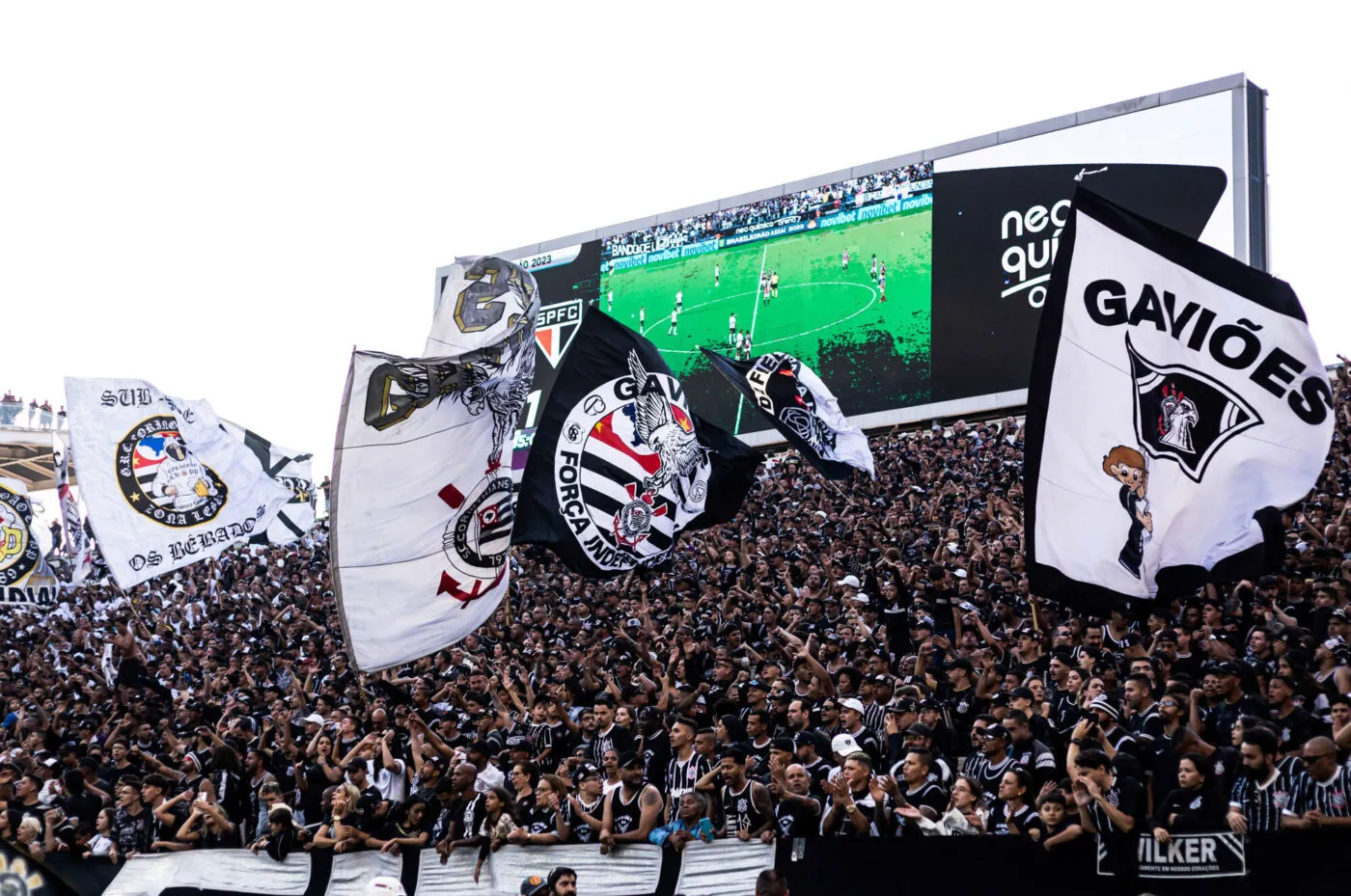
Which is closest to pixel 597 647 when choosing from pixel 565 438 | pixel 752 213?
pixel 565 438

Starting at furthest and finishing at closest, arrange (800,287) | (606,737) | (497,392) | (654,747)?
(800,287) < (497,392) < (606,737) < (654,747)

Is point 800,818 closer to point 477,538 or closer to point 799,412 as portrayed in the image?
point 477,538

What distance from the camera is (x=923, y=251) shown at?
32.4 metres

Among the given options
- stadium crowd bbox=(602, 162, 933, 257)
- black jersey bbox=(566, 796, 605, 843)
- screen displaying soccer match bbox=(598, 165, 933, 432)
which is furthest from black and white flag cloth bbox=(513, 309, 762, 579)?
stadium crowd bbox=(602, 162, 933, 257)

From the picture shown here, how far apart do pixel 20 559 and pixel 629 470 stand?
49.8ft

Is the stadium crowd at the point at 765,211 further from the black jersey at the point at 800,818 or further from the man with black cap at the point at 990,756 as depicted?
the black jersey at the point at 800,818

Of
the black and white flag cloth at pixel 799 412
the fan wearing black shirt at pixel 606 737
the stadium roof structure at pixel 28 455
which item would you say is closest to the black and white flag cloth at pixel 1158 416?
the fan wearing black shirt at pixel 606 737

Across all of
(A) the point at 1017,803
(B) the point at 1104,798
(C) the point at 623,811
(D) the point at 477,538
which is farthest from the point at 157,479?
(B) the point at 1104,798

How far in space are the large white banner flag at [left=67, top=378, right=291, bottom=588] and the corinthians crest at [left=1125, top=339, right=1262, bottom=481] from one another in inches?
497

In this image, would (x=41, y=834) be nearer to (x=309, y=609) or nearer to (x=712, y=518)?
(x=712, y=518)

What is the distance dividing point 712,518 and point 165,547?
7.38m

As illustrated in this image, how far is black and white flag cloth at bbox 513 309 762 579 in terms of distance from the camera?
1328 centimetres

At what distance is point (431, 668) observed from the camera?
1783 centimetres

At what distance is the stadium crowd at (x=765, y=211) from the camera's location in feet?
109
